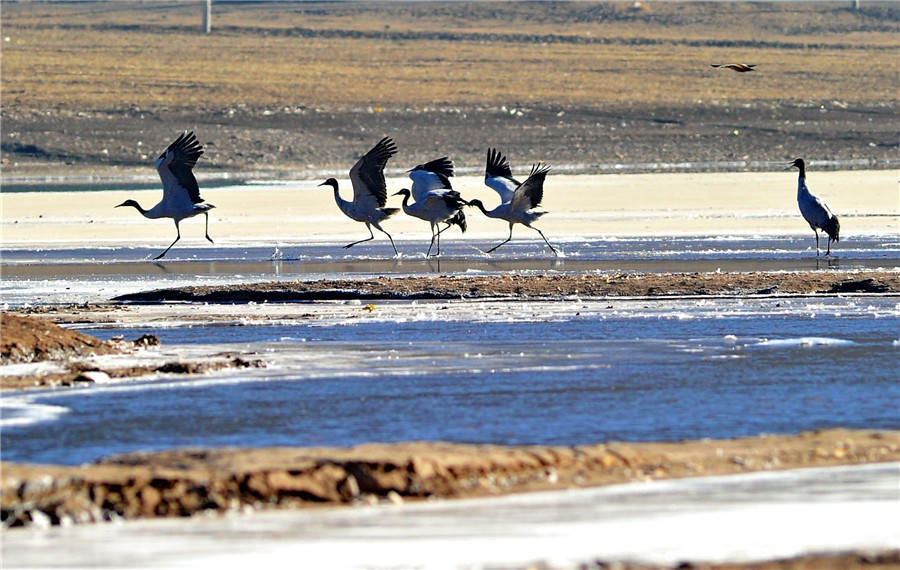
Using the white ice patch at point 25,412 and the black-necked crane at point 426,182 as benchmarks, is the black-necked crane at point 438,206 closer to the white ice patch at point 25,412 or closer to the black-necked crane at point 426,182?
the black-necked crane at point 426,182

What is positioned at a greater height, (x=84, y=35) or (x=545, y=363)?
(x=84, y=35)

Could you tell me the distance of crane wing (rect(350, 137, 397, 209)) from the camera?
19.8m

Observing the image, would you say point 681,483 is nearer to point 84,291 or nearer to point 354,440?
point 354,440

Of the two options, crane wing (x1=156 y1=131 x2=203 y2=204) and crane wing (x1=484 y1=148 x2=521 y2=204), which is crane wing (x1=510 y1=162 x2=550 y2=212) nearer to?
crane wing (x1=484 y1=148 x2=521 y2=204)

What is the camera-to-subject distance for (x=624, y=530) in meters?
6.09

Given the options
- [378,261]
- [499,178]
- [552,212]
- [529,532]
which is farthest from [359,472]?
[552,212]

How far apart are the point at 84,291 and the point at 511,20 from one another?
240 feet

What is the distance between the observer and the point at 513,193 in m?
20.0

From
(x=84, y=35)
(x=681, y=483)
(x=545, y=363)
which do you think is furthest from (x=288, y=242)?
(x=84, y=35)

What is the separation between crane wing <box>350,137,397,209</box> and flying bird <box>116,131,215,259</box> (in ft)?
6.39

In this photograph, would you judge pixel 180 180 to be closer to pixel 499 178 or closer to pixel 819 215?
pixel 499 178

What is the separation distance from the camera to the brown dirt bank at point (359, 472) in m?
6.57

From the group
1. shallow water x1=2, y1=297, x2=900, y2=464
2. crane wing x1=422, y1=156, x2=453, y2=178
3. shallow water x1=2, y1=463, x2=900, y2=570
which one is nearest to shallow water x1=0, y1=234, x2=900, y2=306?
crane wing x1=422, y1=156, x2=453, y2=178

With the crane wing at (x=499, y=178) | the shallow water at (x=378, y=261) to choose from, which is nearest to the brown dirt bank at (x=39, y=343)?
the shallow water at (x=378, y=261)
